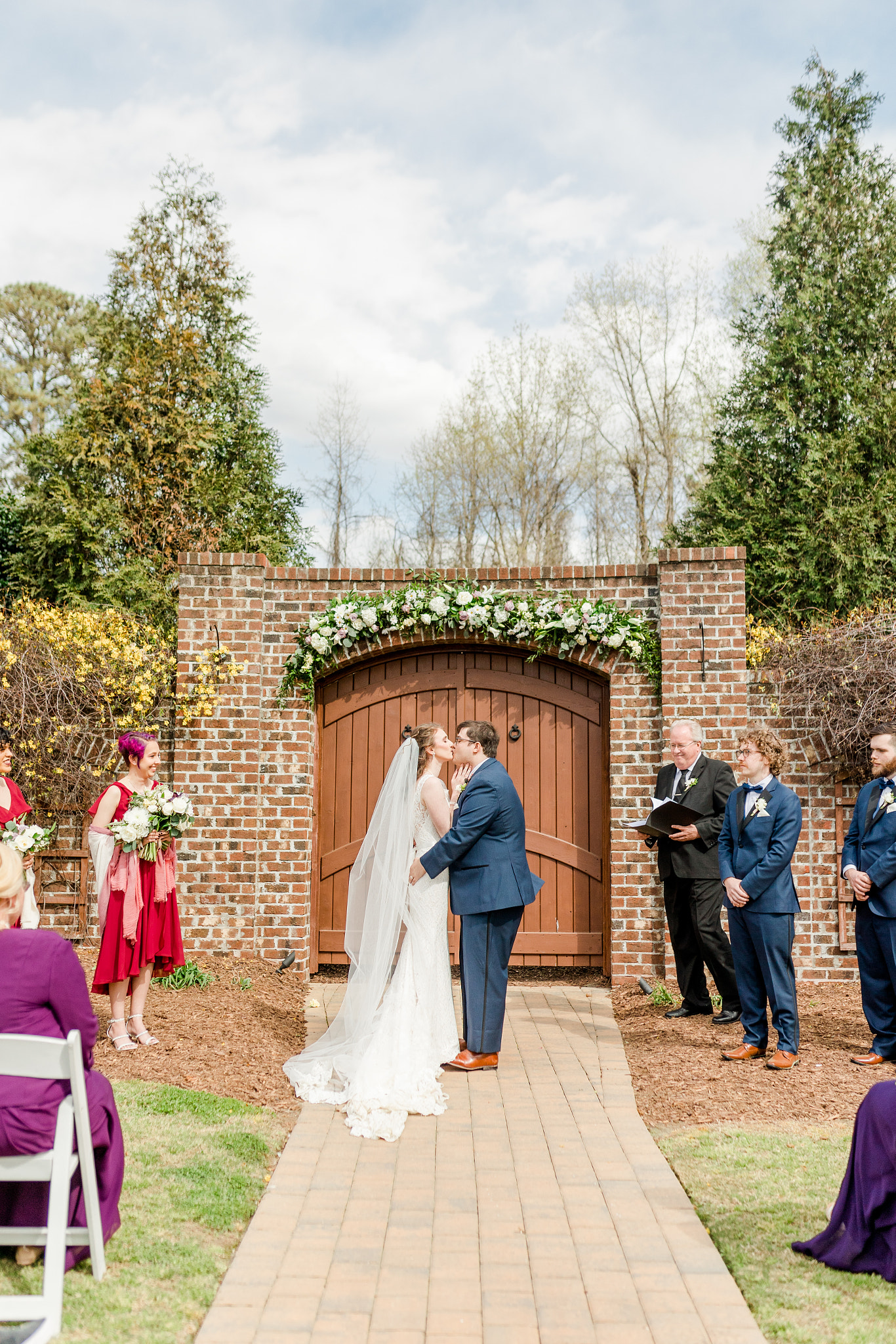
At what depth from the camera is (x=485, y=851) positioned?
588cm

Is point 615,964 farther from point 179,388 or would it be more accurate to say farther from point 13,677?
point 179,388

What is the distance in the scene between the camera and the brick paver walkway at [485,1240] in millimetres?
3002

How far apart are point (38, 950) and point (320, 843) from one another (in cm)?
536

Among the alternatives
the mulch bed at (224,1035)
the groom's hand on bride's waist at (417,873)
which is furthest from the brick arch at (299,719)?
the groom's hand on bride's waist at (417,873)

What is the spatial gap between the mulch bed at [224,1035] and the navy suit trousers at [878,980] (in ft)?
10.9

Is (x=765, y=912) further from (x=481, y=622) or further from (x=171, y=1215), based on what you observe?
(x=171, y=1215)

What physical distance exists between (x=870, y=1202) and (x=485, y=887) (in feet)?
9.35

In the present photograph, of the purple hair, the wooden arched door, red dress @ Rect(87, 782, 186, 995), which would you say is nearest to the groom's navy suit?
red dress @ Rect(87, 782, 186, 995)

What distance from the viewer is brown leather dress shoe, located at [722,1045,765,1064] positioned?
19.2 feet

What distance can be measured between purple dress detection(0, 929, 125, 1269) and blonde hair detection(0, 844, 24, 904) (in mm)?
112

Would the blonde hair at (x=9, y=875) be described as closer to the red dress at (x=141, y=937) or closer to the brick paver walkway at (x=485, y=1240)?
the brick paver walkway at (x=485, y=1240)

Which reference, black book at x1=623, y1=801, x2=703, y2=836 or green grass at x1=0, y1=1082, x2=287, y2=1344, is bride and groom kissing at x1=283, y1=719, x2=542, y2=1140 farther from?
black book at x1=623, y1=801, x2=703, y2=836

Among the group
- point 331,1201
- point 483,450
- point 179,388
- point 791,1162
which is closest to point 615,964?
point 791,1162

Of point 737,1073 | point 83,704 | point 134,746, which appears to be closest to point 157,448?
point 83,704
